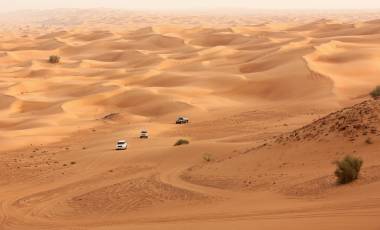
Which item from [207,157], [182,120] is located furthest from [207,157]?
[182,120]

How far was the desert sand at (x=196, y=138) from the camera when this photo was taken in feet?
42.7

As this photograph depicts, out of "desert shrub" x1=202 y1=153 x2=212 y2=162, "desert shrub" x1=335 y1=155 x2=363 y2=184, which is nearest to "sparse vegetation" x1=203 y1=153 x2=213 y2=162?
"desert shrub" x1=202 y1=153 x2=212 y2=162

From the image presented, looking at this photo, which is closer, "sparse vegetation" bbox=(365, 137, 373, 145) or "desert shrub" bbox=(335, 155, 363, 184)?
"desert shrub" bbox=(335, 155, 363, 184)

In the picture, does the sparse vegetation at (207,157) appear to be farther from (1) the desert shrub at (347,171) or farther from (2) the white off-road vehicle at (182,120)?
(2) the white off-road vehicle at (182,120)

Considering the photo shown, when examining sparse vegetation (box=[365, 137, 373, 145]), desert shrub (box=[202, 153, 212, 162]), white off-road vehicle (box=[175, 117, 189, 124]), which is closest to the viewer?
sparse vegetation (box=[365, 137, 373, 145])

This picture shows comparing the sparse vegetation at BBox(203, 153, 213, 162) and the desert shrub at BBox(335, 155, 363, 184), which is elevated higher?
the desert shrub at BBox(335, 155, 363, 184)

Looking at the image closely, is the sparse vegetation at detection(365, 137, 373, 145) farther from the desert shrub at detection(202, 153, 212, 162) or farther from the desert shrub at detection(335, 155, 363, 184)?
the desert shrub at detection(202, 153, 212, 162)

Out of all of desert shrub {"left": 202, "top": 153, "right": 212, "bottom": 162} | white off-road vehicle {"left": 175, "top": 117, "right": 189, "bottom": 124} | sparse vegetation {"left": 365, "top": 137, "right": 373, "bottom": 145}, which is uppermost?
sparse vegetation {"left": 365, "top": 137, "right": 373, "bottom": 145}

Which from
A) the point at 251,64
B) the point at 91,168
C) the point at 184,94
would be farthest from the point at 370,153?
the point at 251,64

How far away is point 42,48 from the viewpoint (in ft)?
298

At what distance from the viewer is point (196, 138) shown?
98.1ft

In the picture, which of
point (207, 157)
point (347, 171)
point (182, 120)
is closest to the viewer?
point (347, 171)

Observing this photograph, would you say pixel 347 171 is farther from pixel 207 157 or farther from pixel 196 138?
pixel 196 138

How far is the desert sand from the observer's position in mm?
13023
